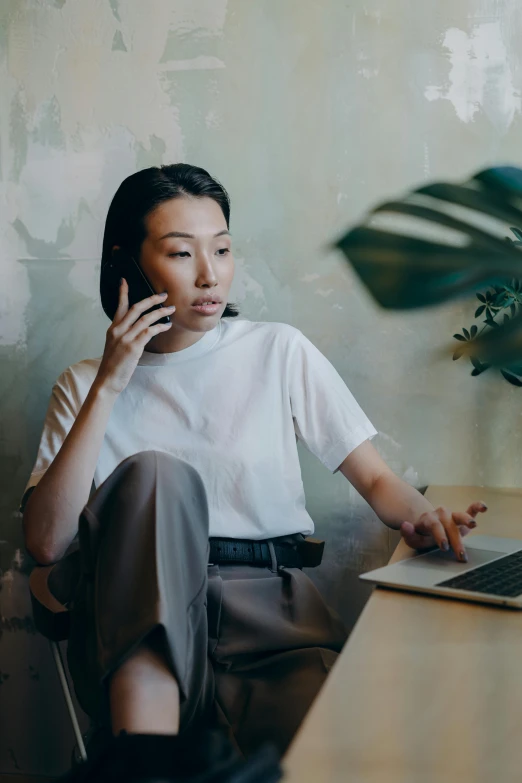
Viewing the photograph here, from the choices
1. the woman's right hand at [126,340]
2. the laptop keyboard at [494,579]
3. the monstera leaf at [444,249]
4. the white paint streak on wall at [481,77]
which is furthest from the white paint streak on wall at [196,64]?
the monstera leaf at [444,249]

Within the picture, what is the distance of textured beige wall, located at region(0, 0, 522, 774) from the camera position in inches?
58.3

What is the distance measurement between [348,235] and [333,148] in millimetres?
1463

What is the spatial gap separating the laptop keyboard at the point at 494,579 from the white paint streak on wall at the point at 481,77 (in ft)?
2.96

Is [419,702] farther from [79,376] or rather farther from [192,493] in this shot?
[79,376]

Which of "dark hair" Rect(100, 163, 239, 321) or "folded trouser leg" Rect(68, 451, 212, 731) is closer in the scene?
"folded trouser leg" Rect(68, 451, 212, 731)

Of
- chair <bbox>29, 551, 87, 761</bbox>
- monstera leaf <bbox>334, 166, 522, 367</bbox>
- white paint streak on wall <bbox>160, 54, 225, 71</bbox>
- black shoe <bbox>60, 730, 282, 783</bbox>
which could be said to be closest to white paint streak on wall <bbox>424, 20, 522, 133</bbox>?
white paint streak on wall <bbox>160, 54, 225, 71</bbox>

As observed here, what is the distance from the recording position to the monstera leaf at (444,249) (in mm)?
153

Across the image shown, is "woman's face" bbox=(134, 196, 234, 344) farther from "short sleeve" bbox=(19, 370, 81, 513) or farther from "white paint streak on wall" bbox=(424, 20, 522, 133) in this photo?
"white paint streak on wall" bbox=(424, 20, 522, 133)

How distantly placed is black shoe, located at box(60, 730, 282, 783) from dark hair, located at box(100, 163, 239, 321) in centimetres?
93

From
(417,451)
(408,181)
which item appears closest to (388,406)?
(417,451)

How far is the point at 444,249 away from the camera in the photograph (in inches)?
6.3

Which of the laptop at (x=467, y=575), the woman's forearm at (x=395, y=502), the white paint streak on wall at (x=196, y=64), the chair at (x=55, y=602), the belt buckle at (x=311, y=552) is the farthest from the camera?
the white paint streak on wall at (x=196, y=64)

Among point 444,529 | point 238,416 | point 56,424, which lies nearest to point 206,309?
point 238,416

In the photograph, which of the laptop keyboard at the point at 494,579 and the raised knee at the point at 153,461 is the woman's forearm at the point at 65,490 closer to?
the raised knee at the point at 153,461
